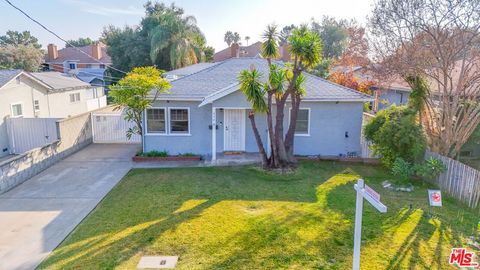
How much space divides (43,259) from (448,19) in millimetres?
13016

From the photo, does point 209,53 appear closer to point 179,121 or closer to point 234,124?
point 179,121

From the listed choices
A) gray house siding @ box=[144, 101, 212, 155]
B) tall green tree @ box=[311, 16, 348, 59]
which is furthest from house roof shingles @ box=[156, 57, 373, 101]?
tall green tree @ box=[311, 16, 348, 59]

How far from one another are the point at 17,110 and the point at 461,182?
20.1 m

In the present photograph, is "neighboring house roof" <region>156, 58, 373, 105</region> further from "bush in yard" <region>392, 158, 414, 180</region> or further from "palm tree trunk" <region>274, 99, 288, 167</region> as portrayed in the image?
"bush in yard" <region>392, 158, 414, 180</region>

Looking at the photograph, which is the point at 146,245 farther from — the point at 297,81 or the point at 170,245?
the point at 297,81

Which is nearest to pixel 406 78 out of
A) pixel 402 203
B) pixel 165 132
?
pixel 402 203

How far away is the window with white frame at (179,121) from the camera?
14406 mm

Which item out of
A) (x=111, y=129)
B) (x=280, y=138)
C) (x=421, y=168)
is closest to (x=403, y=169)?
(x=421, y=168)

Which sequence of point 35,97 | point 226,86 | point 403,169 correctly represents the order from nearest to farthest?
point 403,169 < point 226,86 < point 35,97

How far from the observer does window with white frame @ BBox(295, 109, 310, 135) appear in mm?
14375

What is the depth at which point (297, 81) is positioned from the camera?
1236cm

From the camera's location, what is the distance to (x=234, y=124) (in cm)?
1459

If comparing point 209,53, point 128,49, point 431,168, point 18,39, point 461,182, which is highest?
point 18,39

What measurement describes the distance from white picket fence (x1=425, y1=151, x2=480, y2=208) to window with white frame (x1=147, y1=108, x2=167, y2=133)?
1087 centimetres
